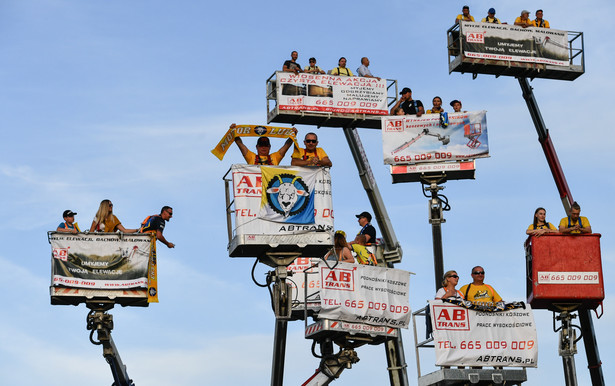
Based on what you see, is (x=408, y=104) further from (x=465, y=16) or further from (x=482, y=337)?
(x=482, y=337)

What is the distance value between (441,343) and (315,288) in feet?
A: 22.2

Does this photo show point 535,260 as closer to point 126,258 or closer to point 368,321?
point 368,321

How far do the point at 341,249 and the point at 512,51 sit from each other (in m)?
16.3

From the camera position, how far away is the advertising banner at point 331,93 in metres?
43.1

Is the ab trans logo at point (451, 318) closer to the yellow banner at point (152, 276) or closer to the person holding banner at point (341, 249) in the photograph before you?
the person holding banner at point (341, 249)

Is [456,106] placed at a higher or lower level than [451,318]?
higher

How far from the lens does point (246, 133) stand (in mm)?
30484

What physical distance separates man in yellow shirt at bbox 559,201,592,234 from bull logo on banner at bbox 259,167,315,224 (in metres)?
6.37

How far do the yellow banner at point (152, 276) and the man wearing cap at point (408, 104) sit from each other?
37.6 ft

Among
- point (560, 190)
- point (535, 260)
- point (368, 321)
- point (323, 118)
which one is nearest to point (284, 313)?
point (368, 321)

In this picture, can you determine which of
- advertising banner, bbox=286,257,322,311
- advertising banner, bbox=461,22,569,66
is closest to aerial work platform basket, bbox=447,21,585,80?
advertising banner, bbox=461,22,569,66

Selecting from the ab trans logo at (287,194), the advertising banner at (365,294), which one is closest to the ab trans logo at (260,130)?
the ab trans logo at (287,194)

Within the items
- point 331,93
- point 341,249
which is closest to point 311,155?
point 341,249

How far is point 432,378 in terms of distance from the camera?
95.9 ft
